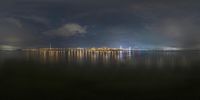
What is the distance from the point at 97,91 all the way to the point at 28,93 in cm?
767

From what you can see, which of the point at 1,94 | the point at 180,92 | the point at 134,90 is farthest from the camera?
the point at 134,90

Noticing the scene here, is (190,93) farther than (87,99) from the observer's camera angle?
Yes

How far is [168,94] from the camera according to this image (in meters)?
23.1

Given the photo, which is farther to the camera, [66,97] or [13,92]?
[13,92]

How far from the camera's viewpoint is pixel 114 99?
21062 millimetres

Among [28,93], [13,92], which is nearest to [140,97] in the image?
[28,93]

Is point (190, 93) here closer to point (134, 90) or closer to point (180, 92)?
point (180, 92)

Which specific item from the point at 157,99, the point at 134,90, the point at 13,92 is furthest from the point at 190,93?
the point at 13,92

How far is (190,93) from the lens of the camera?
23.0 metres

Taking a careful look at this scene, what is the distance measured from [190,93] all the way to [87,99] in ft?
36.7

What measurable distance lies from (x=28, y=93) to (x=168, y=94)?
1528cm

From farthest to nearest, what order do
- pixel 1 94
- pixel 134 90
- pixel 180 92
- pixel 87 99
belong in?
pixel 134 90, pixel 180 92, pixel 1 94, pixel 87 99

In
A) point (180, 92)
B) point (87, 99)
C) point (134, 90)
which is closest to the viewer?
point (87, 99)

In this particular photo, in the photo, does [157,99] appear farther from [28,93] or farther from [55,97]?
[28,93]
